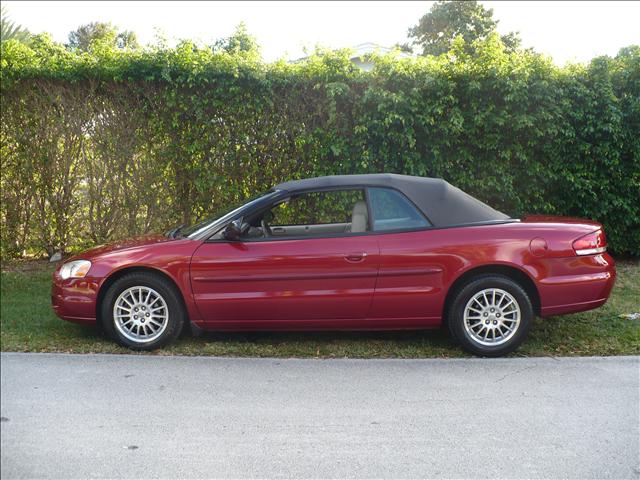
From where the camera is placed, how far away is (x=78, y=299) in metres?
5.17

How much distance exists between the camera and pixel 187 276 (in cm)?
509

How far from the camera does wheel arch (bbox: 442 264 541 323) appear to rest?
5.05m

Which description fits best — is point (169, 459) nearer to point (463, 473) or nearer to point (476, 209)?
point (463, 473)

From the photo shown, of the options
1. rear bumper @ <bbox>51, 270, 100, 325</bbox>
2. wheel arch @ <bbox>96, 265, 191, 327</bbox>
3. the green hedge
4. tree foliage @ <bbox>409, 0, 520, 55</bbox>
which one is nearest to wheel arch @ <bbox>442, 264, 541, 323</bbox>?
wheel arch @ <bbox>96, 265, 191, 327</bbox>

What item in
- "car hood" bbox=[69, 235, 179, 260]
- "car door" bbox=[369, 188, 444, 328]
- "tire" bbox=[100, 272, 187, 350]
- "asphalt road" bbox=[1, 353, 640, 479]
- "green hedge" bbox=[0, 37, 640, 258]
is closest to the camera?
"asphalt road" bbox=[1, 353, 640, 479]

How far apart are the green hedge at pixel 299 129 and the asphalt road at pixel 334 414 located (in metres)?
3.83

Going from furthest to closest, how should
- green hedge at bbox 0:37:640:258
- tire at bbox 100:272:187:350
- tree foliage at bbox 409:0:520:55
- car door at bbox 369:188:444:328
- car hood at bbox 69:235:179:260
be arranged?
tree foliage at bbox 409:0:520:55, green hedge at bbox 0:37:640:258, car hood at bbox 69:235:179:260, tire at bbox 100:272:187:350, car door at bbox 369:188:444:328

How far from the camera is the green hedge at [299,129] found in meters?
7.98

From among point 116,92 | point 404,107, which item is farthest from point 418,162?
point 116,92

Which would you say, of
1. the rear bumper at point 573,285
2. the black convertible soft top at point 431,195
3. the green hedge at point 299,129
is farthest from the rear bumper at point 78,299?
the rear bumper at point 573,285

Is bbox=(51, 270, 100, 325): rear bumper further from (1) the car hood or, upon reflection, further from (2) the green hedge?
(2) the green hedge

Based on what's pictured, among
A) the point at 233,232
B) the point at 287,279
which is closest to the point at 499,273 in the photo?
the point at 287,279

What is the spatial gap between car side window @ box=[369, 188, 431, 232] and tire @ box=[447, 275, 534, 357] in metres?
0.66

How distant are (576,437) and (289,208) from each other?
3.98 m
